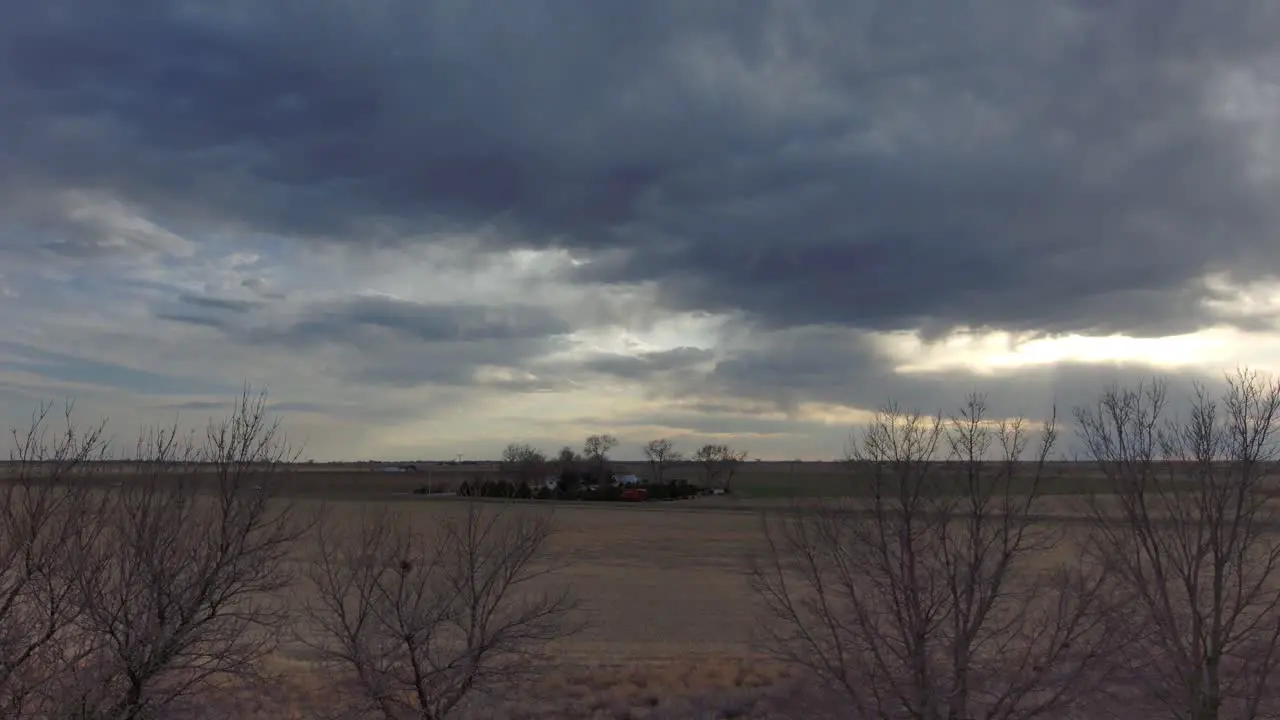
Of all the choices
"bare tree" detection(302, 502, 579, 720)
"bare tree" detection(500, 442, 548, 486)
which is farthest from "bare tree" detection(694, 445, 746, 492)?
"bare tree" detection(302, 502, 579, 720)

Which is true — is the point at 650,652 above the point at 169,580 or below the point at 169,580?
below

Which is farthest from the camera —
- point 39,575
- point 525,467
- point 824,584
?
point 525,467

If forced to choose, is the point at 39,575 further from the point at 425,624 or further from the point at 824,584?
the point at 824,584

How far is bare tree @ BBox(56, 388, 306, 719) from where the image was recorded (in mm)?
11891

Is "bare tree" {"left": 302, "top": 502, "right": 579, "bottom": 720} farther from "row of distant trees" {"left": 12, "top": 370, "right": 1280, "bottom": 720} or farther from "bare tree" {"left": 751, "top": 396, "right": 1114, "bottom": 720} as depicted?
"bare tree" {"left": 751, "top": 396, "right": 1114, "bottom": 720}

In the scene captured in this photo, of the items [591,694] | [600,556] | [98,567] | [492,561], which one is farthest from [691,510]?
[98,567]

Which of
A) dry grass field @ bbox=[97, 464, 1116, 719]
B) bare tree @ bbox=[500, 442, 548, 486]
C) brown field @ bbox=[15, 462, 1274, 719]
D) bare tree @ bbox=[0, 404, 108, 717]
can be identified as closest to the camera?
bare tree @ bbox=[0, 404, 108, 717]

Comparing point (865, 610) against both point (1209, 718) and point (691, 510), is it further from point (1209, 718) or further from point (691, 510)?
point (691, 510)

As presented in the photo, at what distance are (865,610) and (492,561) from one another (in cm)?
666

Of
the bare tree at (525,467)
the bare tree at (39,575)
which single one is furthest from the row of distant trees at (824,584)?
the bare tree at (525,467)

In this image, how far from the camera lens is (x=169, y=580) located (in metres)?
12.7

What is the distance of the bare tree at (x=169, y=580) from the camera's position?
11891 millimetres

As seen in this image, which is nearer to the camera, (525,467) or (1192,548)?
(1192,548)

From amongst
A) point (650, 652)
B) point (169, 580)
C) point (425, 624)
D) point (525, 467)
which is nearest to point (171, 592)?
point (169, 580)
